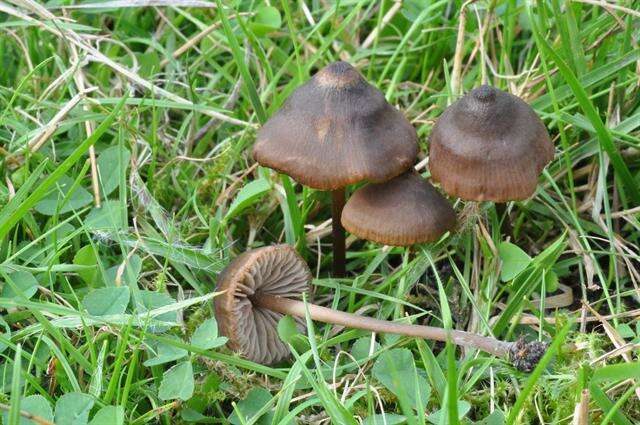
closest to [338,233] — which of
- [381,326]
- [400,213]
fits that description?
[400,213]

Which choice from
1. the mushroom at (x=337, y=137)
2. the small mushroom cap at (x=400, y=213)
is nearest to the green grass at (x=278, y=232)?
the small mushroom cap at (x=400, y=213)

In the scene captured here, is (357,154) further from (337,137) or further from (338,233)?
(338,233)

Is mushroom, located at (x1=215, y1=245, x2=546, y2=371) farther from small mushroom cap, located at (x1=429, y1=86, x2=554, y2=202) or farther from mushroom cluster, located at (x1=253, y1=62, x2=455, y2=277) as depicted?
small mushroom cap, located at (x1=429, y1=86, x2=554, y2=202)

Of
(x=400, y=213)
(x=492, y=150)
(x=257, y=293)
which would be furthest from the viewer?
(x=257, y=293)

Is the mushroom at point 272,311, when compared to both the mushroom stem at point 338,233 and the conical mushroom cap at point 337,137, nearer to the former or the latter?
the mushroom stem at point 338,233

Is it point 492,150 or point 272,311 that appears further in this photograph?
point 272,311

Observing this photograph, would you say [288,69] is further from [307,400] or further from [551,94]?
[307,400]
